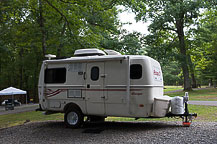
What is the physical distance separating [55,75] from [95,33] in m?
→ 7.52

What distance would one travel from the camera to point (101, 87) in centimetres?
890

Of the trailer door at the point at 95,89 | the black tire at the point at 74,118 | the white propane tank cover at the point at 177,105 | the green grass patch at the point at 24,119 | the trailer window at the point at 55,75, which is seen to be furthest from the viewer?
the green grass patch at the point at 24,119

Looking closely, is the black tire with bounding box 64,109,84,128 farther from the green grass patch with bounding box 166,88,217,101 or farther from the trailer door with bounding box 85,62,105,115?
the green grass patch with bounding box 166,88,217,101

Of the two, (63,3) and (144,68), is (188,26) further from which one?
(144,68)

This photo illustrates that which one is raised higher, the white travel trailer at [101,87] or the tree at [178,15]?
the tree at [178,15]

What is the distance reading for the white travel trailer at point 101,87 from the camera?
8.27 metres

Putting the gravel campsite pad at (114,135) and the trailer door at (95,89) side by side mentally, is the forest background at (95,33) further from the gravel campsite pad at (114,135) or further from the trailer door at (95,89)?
the gravel campsite pad at (114,135)

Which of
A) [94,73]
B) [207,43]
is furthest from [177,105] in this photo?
[207,43]

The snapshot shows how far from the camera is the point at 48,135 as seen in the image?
8.37 meters

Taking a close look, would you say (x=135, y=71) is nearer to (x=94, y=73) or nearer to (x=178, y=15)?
(x=94, y=73)

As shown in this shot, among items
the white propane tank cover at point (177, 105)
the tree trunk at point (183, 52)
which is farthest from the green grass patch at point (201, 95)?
the white propane tank cover at point (177, 105)

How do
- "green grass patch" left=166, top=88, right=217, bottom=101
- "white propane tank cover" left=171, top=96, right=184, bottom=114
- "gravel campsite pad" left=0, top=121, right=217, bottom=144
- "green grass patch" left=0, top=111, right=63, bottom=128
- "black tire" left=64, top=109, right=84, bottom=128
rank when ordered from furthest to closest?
"green grass patch" left=166, top=88, right=217, bottom=101 < "green grass patch" left=0, top=111, right=63, bottom=128 < "black tire" left=64, top=109, right=84, bottom=128 < "white propane tank cover" left=171, top=96, right=184, bottom=114 < "gravel campsite pad" left=0, top=121, right=217, bottom=144

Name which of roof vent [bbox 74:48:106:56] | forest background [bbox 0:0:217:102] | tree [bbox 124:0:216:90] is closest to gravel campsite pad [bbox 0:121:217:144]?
roof vent [bbox 74:48:106:56]

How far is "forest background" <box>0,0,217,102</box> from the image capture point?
14.6 metres
